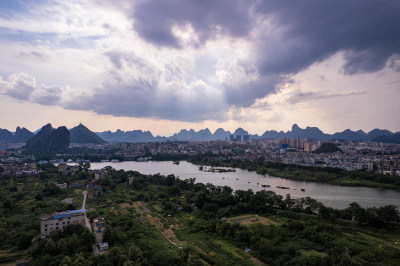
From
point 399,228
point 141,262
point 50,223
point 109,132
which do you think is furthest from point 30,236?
point 109,132

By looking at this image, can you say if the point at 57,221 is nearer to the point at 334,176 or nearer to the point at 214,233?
the point at 214,233

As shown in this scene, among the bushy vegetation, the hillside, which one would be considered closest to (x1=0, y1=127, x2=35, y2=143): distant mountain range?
the hillside

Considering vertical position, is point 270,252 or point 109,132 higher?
point 109,132

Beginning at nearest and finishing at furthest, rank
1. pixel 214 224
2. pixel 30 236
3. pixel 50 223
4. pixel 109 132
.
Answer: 1. pixel 30 236
2. pixel 50 223
3. pixel 214 224
4. pixel 109 132

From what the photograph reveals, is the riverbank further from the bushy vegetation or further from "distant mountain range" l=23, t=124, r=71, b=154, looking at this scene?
"distant mountain range" l=23, t=124, r=71, b=154

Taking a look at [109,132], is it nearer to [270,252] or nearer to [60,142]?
[60,142]

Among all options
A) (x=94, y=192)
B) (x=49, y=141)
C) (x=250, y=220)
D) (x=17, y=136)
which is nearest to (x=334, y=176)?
(x=250, y=220)

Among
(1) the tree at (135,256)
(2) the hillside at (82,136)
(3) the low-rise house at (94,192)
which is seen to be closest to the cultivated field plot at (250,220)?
(1) the tree at (135,256)

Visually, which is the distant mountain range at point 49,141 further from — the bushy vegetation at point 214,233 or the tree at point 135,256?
the tree at point 135,256
